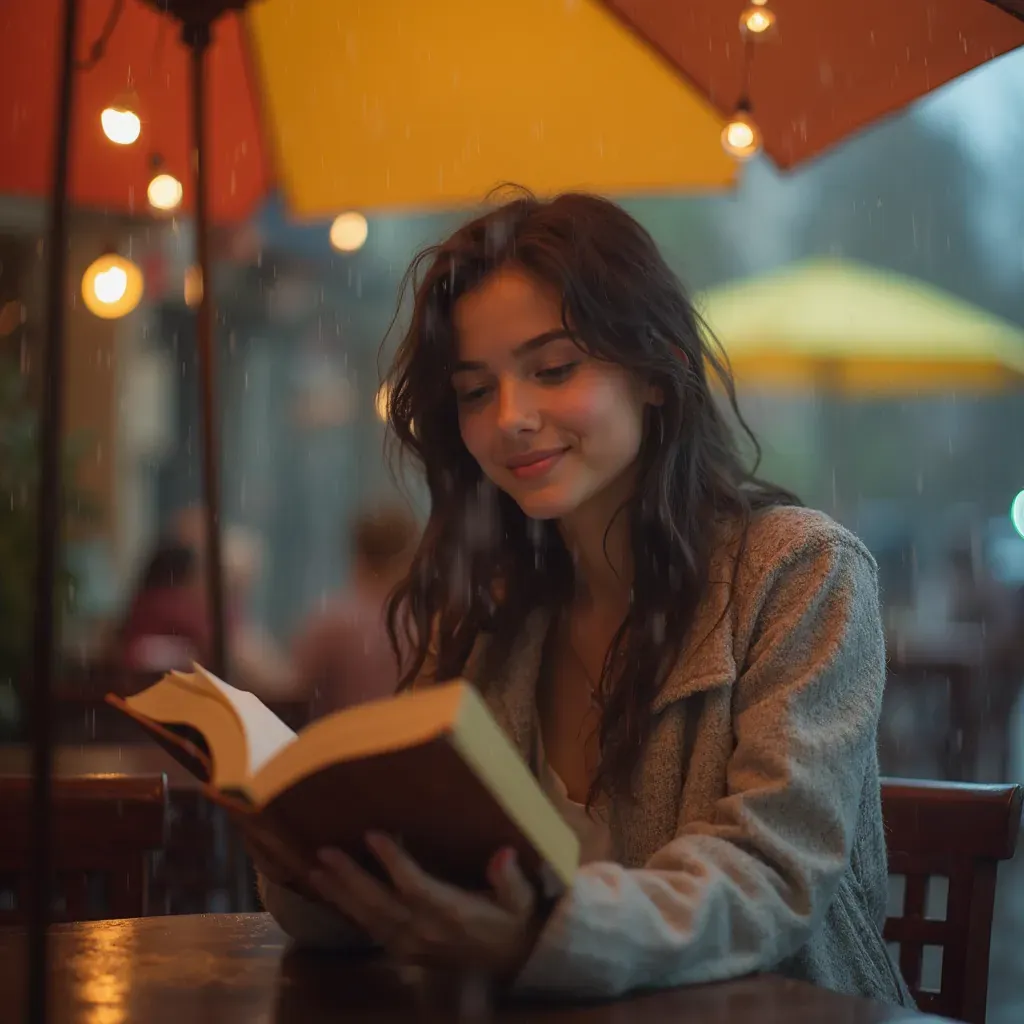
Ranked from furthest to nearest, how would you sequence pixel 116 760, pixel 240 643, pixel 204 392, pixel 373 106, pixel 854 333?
pixel 854 333
pixel 240 643
pixel 373 106
pixel 116 760
pixel 204 392

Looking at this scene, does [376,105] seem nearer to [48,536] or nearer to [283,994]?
[48,536]

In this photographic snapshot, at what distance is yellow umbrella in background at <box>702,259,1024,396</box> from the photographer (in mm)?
5828

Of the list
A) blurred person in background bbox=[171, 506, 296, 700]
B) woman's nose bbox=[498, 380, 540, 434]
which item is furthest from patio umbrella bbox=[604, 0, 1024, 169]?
blurred person in background bbox=[171, 506, 296, 700]

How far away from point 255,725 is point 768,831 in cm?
41

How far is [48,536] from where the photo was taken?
1.00 meters

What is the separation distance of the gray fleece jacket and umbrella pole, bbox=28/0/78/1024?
30cm

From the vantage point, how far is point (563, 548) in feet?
5.53

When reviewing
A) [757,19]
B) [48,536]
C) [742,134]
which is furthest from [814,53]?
[48,536]

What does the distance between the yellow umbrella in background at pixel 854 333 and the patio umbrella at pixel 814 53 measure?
3.13 meters

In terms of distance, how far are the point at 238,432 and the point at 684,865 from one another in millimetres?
11967

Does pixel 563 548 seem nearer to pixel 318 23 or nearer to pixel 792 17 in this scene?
pixel 792 17

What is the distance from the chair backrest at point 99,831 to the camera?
1494 millimetres

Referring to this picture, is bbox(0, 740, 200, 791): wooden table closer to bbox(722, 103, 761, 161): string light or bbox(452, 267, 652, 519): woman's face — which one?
bbox(452, 267, 652, 519): woman's face

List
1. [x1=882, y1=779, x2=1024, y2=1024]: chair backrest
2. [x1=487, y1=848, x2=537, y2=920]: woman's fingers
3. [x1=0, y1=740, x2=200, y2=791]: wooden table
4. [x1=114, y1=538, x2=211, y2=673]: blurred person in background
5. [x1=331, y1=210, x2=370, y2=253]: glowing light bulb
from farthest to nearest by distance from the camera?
1. [x1=331, y1=210, x2=370, y2=253]: glowing light bulb
2. [x1=114, y1=538, x2=211, y2=673]: blurred person in background
3. [x1=0, y1=740, x2=200, y2=791]: wooden table
4. [x1=882, y1=779, x2=1024, y2=1024]: chair backrest
5. [x1=487, y1=848, x2=537, y2=920]: woman's fingers
